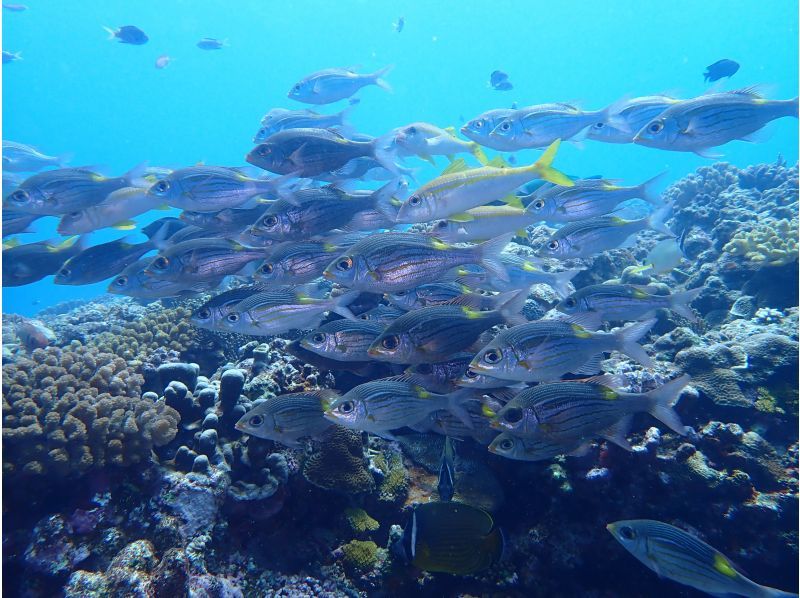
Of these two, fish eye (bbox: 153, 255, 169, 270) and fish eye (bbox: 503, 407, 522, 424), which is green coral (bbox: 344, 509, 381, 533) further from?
fish eye (bbox: 153, 255, 169, 270)

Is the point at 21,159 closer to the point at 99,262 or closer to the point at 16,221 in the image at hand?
the point at 16,221

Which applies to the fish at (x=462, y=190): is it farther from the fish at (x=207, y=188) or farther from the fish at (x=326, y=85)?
the fish at (x=326, y=85)

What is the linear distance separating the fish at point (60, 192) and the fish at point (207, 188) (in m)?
1.01

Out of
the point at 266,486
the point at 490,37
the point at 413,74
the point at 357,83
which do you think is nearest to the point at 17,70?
the point at 413,74

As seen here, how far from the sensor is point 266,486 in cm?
416

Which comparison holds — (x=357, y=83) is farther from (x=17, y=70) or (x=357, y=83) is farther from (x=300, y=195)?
(x=17, y=70)

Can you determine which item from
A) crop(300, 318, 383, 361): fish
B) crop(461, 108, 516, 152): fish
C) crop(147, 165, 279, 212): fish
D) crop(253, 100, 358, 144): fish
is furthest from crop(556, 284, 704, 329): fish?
crop(253, 100, 358, 144): fish

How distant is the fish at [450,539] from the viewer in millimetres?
3617

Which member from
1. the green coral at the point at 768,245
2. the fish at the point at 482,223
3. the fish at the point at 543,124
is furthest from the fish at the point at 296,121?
the green coral at the point at 768,245

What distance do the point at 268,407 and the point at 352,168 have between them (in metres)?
3.82

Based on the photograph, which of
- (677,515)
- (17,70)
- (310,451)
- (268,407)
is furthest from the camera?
(17,70)

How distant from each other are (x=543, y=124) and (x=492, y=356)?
4.50 metres

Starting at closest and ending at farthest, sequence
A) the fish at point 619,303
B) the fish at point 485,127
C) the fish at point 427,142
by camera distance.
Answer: the fish at point 619,303
the fish at point 485,127
the fish at point 427,142

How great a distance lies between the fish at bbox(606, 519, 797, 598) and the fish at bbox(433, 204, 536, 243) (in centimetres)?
319
